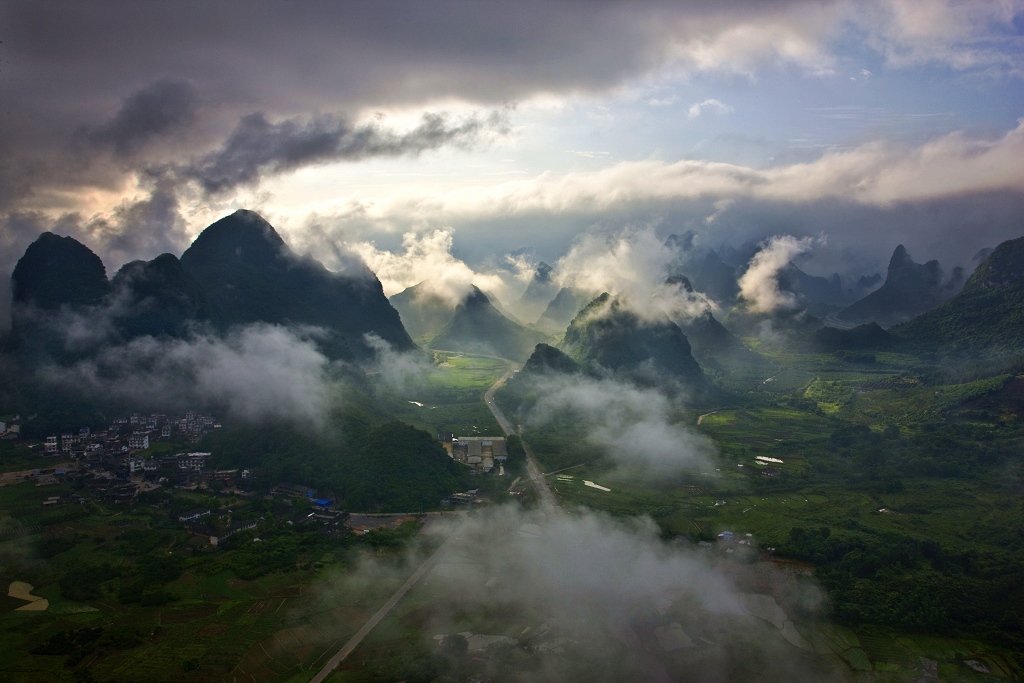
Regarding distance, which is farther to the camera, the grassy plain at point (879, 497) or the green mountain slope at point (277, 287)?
the green mountain slope at point (277, 287)

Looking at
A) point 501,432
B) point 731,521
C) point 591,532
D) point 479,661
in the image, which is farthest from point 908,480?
point 479,661

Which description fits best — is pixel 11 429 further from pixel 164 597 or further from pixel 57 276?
pixel 164 597

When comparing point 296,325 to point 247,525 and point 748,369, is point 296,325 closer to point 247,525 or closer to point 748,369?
point 247,525

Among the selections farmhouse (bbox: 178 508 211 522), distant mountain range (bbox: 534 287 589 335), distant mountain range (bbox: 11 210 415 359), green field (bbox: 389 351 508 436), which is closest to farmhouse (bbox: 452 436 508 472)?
green field (bbox: 389 351 508 436)

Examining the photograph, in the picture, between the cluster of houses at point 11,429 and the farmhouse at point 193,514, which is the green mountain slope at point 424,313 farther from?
the farmhouse at point 193,514

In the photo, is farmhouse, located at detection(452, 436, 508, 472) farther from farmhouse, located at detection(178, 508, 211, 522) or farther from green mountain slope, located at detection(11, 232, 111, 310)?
green mountain slope, located at detection(11, 232, 111, 310)

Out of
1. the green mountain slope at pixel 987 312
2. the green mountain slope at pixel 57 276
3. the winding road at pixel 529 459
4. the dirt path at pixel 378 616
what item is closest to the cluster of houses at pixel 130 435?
the green mountain slope at pixel 57 276
